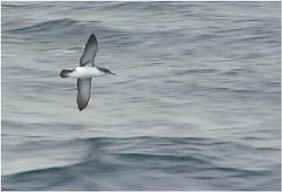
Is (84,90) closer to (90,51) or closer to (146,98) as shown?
(90,51)

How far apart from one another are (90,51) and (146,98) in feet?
11.0

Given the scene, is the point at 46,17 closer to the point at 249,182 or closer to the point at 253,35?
the point at 253,35

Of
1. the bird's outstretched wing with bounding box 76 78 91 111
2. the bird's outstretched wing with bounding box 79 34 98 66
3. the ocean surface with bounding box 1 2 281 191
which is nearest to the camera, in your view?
the ocean surface with bounding box 1 2 281 191

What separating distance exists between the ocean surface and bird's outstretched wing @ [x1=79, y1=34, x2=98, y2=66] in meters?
1.57

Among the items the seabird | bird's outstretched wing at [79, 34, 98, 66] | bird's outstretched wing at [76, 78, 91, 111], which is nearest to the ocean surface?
bird's outstretched wing at [76, 78, 91, 111]

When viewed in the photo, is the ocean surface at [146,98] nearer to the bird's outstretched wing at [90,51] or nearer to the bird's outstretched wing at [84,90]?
the bird's outstretched wing at [84,90]

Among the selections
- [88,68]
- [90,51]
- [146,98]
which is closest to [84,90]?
[88,68]

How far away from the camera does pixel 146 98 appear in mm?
21547

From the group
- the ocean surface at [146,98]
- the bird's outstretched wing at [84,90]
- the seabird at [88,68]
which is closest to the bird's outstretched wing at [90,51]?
the seabird at [88,68]

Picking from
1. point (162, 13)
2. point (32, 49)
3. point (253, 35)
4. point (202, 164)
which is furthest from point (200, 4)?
point (202, 164)

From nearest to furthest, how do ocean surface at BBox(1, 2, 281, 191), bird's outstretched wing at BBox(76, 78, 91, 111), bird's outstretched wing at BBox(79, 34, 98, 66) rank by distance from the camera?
1. ocean surface at BBox(1, 2, 281, 191)
2. bird's outstretched wing at BBox(79, 34, 98, 66)
3. bird's outstretched wing at BBox(76, 78, 91, 111)

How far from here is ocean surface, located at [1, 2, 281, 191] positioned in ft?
58.5

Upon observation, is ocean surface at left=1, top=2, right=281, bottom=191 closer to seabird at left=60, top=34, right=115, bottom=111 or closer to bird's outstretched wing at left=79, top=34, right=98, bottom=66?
seabird at left=60, top=34, right=115, bottom=111

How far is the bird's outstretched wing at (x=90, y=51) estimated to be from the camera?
18209 millimetres
